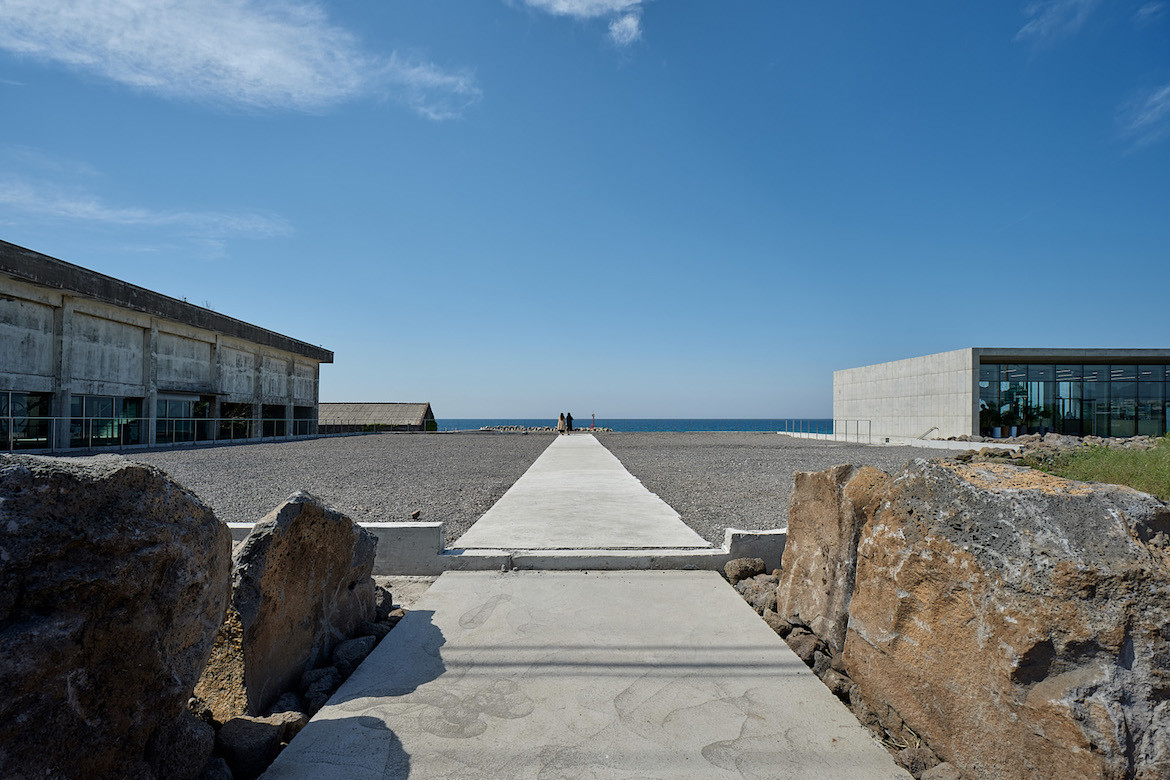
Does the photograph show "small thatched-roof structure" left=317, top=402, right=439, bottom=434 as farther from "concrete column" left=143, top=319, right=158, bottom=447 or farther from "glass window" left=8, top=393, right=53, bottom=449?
"glass window" left=8, top=393, right=53, bottom=449

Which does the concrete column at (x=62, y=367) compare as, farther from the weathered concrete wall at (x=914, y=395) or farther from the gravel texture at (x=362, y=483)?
the weathered concrete wall at (x=914, y=395)

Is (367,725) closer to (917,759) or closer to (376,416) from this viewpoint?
(917,759)

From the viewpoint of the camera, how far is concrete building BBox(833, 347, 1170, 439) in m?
32.0

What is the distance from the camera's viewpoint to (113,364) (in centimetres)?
2364

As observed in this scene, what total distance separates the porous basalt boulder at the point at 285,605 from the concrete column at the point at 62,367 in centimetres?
2343

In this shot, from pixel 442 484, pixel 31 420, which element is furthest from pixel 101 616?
pixel 31 420

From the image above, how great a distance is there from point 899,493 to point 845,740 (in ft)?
4.05

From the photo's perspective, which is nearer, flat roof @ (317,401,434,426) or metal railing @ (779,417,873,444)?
metal railing @ (779,417,873,444)

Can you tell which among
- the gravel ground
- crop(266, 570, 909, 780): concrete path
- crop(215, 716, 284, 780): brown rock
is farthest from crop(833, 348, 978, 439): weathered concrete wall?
crop(215, 716, 284, 780): brown rock

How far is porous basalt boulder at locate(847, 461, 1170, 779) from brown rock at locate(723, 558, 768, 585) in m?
2.36

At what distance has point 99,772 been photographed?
2082mm

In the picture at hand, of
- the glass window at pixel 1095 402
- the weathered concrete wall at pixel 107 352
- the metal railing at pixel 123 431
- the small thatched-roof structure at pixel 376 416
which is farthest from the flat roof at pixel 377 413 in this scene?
the glass window at pixel 1095 402

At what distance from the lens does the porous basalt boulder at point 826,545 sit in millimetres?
3580

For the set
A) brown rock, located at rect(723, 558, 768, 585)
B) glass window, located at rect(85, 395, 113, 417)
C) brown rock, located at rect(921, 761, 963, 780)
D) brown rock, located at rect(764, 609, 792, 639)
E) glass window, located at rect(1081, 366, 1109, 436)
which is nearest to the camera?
brown rock, located at rect(921, 761, 963, 780)
